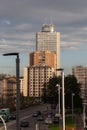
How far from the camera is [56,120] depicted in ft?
338

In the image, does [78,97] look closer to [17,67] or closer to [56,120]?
[56,120]

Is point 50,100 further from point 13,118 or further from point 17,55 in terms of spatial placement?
point 17,55

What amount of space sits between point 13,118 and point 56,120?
17.0m

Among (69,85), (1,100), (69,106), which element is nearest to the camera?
(69,106)

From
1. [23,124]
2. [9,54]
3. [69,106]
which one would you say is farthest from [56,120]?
[9,54]

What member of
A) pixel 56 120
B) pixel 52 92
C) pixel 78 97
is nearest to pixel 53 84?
pixel 52 92

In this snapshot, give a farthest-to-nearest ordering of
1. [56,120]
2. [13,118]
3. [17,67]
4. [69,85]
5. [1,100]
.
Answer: [1,100]
[69,85]
[13,118]
[56,120]
[17,67]

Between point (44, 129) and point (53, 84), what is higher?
point (53, 84)

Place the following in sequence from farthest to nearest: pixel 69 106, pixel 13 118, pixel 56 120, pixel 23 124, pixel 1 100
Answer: pixel 1 100 → pixel 69 106 → pixel 13 118 → pixel 56 120 → pixel 23 124

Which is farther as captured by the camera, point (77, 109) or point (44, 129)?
point (77, 109)

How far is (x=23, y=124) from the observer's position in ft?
299

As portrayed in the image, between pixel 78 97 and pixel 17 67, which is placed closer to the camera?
pixel 17 67

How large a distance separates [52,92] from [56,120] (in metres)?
62.8

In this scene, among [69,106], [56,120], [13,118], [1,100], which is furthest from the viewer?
[1,100]
